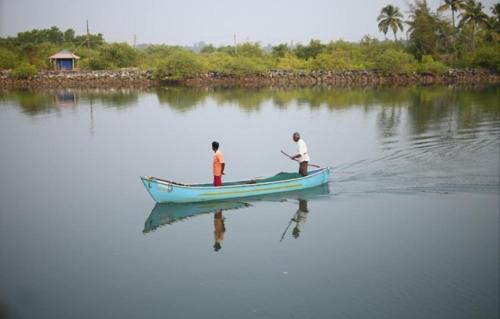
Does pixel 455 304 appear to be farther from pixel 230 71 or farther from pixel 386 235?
pixel 230 71

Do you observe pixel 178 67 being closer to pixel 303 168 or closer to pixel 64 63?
pixel 64 63

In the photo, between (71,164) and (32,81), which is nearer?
(71,164)

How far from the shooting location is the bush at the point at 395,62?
2815 inches

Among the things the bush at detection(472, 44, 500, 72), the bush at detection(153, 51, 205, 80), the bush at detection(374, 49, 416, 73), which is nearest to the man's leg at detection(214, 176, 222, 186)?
the bush at detection(153, 51, 205, 80)

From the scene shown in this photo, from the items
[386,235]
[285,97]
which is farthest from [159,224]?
[285,97]

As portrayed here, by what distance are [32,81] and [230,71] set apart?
1002 inches

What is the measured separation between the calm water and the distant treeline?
42205 mm

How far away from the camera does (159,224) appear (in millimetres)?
14773

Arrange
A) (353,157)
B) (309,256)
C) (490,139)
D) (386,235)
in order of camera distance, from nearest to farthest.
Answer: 1. (309,256)
2. (386,235)
3. (353,157)
4. (490,139)

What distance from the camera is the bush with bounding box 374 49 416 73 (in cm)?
7150

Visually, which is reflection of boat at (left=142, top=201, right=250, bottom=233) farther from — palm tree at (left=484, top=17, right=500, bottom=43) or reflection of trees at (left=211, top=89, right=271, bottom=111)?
palm tree at (left=484, top=17, right=500, bottom=43)

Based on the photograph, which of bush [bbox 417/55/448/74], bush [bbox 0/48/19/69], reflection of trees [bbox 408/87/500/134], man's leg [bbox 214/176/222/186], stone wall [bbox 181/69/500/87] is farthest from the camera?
bush [bbox 417/55/448/74]

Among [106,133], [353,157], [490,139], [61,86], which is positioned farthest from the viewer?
[61,86]

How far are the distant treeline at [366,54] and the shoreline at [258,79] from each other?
3.25ft
